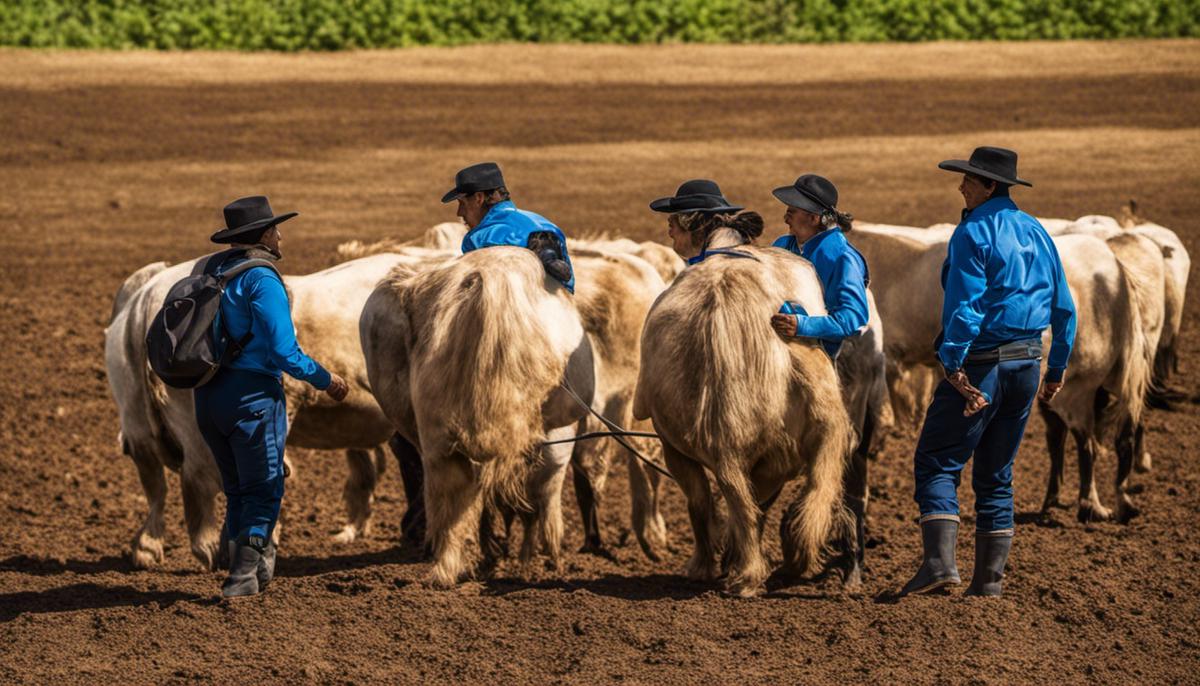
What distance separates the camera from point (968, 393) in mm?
6754

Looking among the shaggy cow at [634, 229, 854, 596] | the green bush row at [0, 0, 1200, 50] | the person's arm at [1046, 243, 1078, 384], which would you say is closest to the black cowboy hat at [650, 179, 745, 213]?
the shaggy cow at [634, 229, 854, 596]

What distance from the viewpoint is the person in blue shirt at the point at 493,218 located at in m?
7.70

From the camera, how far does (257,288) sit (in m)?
7.05

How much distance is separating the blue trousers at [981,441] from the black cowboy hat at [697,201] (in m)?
1.53

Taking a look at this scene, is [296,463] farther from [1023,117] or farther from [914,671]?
[1023,117]

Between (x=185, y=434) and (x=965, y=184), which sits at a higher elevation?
(x=965, y=184)

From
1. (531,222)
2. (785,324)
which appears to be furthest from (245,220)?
(785,324)

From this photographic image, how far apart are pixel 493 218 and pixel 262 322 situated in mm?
1505

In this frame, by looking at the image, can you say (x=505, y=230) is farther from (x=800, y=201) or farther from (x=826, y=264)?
(x=826, y=264)

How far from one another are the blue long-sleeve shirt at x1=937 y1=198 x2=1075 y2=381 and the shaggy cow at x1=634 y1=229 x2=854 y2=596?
27.0 inches

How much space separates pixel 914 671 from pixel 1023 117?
21.8 metres

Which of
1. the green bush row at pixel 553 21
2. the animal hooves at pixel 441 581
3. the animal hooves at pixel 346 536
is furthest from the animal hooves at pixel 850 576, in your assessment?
the green bush row at pixel 553 21

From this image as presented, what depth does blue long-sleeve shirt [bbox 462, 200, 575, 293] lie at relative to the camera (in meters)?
7.79


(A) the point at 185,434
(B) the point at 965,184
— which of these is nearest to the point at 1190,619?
(B) the point at 965,184
